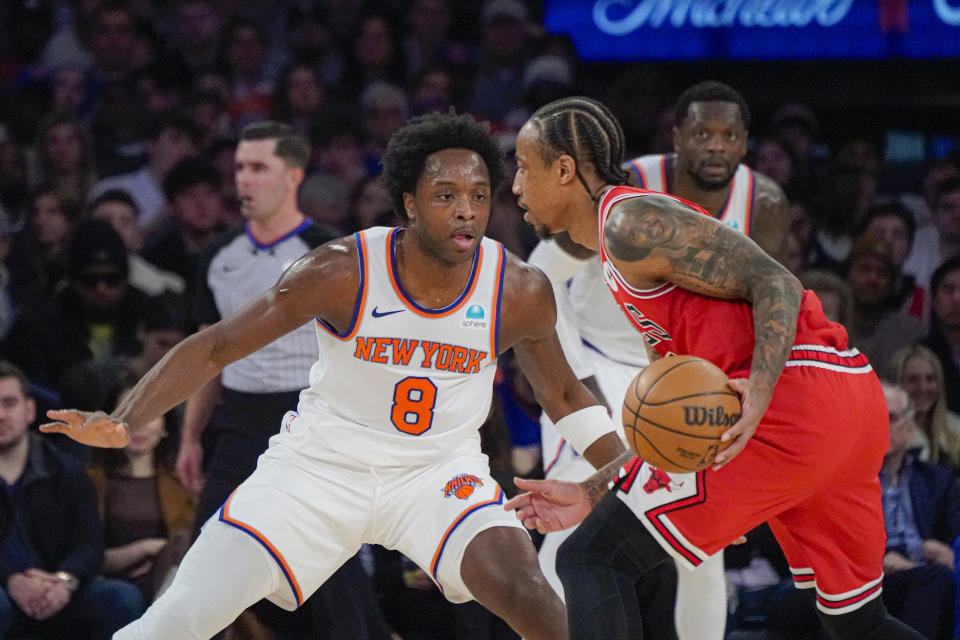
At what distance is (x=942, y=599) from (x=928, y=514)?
46 cm

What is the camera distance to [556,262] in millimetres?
5094

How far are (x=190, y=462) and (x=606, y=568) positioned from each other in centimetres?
252

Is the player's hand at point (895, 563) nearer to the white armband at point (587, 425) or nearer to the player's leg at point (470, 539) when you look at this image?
the white armband at point (587, 425)

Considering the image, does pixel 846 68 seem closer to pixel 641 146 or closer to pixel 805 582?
pixel 641 146

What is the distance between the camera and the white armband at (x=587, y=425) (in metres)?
4.18

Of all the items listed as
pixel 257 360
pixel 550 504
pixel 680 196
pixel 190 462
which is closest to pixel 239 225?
pixel 257 360

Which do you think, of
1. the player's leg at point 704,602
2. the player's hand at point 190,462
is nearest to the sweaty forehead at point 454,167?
the player's leg at point 704,602

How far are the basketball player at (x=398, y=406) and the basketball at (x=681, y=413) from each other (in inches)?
24.1

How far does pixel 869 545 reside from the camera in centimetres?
370

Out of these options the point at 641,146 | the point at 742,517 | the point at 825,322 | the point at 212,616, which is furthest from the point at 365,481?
the point at 641,146

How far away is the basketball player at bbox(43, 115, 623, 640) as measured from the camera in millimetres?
3836

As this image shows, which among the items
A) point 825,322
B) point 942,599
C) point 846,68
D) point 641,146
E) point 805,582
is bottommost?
point 942,599

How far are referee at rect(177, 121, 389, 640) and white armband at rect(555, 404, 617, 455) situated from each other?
1.19 metres

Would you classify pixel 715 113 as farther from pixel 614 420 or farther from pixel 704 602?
pixel 704 602
